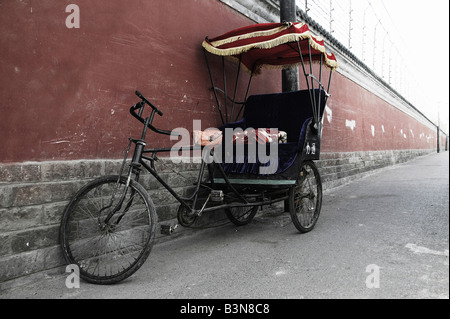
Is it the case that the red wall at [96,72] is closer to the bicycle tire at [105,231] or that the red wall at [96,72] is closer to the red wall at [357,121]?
the bicycle tire at [105,231]

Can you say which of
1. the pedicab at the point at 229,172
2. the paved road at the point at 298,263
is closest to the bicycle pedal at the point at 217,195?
the pedicab at the point at 229,172

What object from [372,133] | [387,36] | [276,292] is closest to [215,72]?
[276,292]

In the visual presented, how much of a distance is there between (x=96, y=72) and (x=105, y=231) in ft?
4.59

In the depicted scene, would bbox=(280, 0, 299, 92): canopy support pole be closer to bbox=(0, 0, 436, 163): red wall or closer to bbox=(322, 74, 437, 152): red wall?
bbox=(0, 0, 436, 163): red wall

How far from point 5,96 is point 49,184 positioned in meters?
0.71

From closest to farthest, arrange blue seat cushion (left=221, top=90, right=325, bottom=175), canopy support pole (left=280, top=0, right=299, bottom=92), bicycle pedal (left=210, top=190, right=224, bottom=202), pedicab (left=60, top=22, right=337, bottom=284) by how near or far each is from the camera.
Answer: pedicab (left=60, top=22, right=337, bottom=284) → bicycle pedal (left=210, top=190, right=224, bottom=202) → blue seat cushion (left=221, top=90, right=325, bottom=175) → canopy support pole (left=280, top=0, right=299, bottom=92)

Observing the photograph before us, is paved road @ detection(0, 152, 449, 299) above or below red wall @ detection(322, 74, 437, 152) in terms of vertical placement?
below

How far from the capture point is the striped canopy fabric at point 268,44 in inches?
147

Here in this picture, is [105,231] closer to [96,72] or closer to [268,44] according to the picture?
[96,72]

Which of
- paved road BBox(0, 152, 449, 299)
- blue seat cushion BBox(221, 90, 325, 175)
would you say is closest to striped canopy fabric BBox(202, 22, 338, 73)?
blue seat cushion BBox(221, 90, 325, 175)

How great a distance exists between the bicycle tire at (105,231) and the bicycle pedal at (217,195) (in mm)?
686

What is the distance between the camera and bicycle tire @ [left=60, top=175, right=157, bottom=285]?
250cm

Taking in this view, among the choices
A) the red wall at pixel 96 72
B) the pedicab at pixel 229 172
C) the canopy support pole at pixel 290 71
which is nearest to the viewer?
the red wall at pixel 96 72

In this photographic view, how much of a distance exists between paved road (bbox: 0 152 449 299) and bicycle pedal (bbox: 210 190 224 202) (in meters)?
0.50
